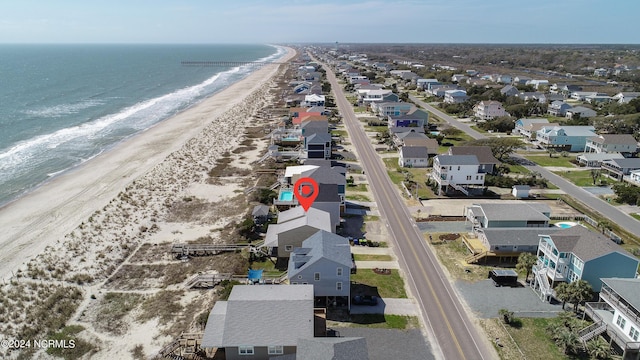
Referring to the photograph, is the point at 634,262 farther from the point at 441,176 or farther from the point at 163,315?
the point at 163,315

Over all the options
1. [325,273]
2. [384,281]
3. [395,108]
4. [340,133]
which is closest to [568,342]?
[384,281]

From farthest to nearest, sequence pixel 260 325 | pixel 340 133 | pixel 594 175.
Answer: pixel 340 133, pixel 594 175, pixel 260 325

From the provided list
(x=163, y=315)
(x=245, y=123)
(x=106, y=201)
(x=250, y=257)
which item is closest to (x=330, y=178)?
(x=250, y=257)

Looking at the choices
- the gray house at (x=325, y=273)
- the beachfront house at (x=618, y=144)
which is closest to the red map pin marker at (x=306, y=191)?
the gray house at (x=325, y=273)

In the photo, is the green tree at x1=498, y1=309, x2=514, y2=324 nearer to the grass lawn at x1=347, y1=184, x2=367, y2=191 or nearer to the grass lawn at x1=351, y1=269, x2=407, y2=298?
the grass lawn at x1=351, y1=269, x2=407, y2=298

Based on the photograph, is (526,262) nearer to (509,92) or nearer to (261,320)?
(261,320)

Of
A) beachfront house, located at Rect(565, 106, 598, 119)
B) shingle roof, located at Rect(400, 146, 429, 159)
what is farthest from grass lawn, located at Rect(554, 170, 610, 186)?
beachfront house, located at Rect(565, 106, 598, 119)
